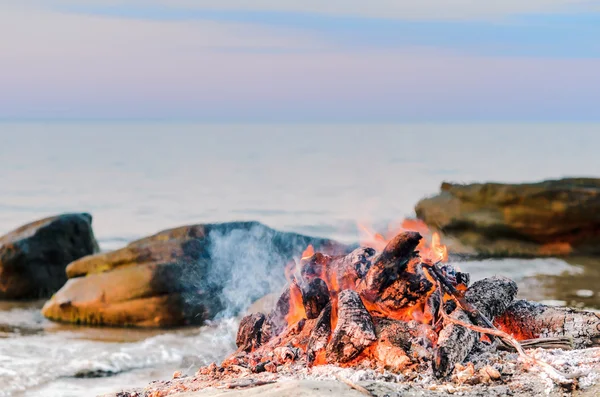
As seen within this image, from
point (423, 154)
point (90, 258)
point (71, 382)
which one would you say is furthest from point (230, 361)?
point (423, 154)

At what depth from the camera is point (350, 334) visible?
6.61 metres

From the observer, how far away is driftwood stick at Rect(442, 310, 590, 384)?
6039 millimetres

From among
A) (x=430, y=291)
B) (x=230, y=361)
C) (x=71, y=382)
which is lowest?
(x=71, y=382)

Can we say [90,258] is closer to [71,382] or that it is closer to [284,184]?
[71,382]

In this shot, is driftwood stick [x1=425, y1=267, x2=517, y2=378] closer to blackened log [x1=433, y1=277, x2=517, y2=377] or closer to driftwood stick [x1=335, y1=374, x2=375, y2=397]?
blackened log [x1=433, y1=277, x2=517, y2=377]

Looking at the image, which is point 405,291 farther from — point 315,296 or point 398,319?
point 315,296

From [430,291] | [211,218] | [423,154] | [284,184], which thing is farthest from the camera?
[423,154]

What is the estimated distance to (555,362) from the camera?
6.33m

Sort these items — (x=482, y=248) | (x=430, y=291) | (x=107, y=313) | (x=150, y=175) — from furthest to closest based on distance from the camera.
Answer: (x=150, y=175), (x=482, y=248), (x=107, y=313), (x=430, y=291)

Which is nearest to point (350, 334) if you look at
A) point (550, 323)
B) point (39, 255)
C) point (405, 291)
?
point (405, 291)

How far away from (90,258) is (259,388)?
8567mm

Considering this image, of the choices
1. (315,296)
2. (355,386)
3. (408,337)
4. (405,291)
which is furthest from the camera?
(315,296)

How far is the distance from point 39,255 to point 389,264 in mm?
9754

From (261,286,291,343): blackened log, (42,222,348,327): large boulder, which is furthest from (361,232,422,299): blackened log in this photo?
(42,222,348,327): large boulder
